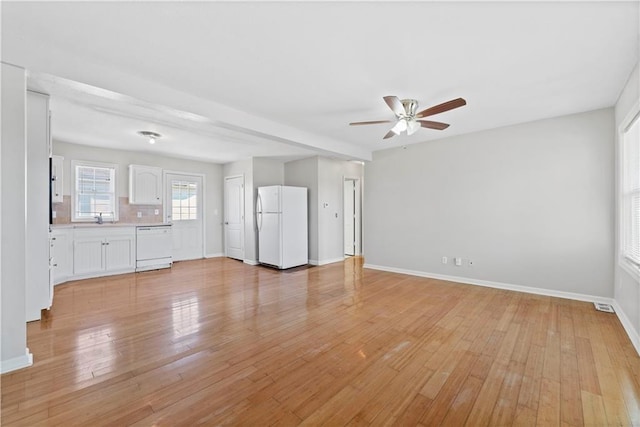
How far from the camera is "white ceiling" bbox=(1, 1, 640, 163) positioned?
6.04 feet

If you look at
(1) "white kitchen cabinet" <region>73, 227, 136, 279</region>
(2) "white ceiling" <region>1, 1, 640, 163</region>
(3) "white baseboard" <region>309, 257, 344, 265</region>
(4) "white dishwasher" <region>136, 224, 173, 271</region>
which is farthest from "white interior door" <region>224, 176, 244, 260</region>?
(2) "white ceiling" <region>1, 1, 640, 163</region>

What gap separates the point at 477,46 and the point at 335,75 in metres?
1.20

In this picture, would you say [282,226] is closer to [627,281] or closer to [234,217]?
[234,217]

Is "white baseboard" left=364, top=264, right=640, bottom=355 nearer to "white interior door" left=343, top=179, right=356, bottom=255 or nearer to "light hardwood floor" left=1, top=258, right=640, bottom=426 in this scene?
"light hardwood floor" left=1, top=258, right=640, bottom=426

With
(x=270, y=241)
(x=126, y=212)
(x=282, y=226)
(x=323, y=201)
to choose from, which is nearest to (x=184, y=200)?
(x=126, y=212)

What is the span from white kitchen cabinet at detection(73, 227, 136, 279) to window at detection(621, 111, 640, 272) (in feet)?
23.8

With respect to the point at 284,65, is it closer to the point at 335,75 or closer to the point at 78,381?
the point at 335,75

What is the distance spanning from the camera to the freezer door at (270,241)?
230 inches

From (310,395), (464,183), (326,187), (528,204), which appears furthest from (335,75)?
(326,187)

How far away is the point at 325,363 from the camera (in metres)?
2.22

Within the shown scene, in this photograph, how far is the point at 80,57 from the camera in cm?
233

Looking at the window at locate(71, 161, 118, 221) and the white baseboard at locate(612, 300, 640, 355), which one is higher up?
the window at locate(71, 161, 118, 221)

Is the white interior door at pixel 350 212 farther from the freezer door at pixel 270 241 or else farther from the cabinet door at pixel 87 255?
the cabinet door at pixel 87 255

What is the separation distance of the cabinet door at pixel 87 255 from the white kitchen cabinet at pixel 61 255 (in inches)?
3.3
